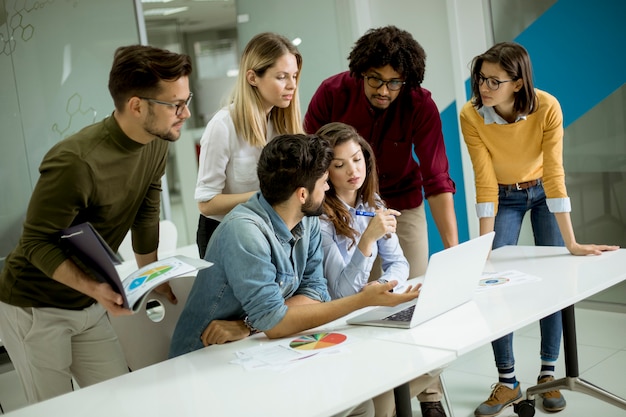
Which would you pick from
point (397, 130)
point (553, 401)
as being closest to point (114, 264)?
point (397, 130)

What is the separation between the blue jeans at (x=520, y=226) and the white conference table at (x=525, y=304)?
0.14 m

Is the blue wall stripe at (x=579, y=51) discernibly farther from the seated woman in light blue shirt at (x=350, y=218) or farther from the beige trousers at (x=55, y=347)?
the beige trousers at (x=55, y=347)

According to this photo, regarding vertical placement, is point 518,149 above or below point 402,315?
above

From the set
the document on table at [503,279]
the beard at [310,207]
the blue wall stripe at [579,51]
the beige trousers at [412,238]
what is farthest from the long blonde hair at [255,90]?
the blue wall stripe at [579,51]

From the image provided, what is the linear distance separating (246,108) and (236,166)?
0.21 meters

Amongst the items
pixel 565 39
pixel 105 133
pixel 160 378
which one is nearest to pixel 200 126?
pixel 565 39

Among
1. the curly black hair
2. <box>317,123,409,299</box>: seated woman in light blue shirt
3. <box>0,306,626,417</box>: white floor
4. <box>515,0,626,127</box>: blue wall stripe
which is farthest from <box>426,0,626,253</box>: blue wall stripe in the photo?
<box>317,123,409,299</box>: seated woman in light blue shirt

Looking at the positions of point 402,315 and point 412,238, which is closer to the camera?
point 402,315

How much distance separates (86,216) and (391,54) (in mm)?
1238

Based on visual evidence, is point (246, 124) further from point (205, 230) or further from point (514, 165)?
point (514, 165)

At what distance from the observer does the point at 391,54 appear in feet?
8.91

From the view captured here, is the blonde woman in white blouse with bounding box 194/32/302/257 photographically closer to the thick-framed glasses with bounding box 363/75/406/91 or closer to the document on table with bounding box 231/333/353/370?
the thick-framed glasses with bounding box 363/75/406/91

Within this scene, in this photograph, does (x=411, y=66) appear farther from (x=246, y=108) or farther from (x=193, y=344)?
(x=193, y=344)

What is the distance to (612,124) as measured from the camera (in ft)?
14.5
